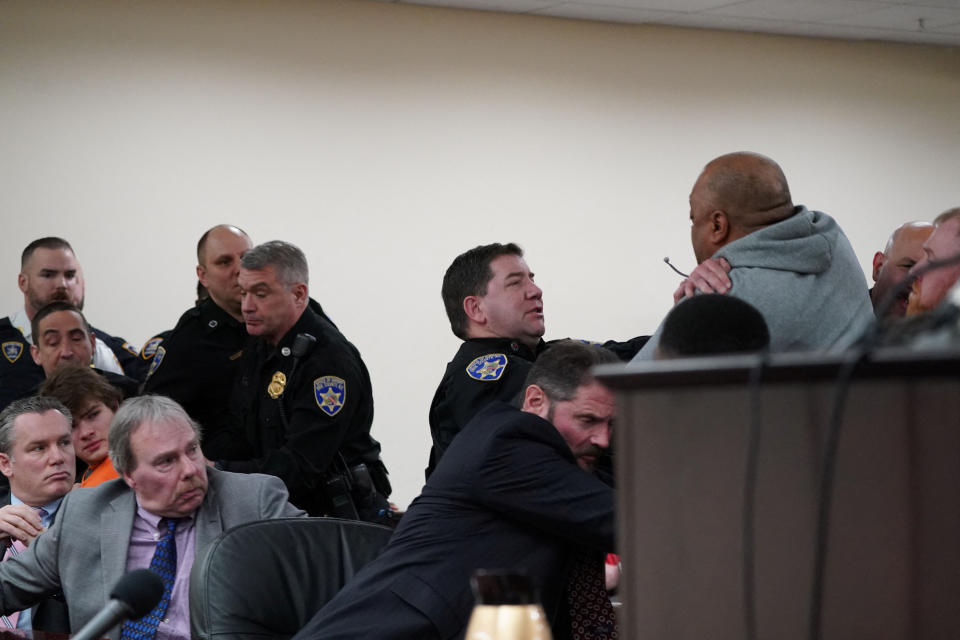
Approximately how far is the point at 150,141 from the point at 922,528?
16.7ft

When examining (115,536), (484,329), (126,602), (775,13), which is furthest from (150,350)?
(775,13)

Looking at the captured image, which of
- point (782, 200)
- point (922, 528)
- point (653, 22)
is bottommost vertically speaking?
point (922, 528)

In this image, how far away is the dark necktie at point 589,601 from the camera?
222cm

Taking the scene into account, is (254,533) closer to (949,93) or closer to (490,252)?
(490,252)

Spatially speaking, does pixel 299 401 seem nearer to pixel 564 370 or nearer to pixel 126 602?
pixel 564 370

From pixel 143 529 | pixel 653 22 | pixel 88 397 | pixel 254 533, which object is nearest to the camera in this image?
pixel 254 533

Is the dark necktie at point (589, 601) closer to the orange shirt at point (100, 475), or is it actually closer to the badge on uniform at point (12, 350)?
the orange shirt at point (100, 475)

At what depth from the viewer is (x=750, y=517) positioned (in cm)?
91

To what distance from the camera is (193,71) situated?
18.6 ft

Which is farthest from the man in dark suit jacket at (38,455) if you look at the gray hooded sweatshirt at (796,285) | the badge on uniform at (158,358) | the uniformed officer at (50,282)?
the gray hooded sweatshirt at (796,285)

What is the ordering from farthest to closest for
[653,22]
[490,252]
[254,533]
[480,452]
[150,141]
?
1. [653,22]
2. [150,141]
3. [490,252]
4. [254,533]
5. [480,452]

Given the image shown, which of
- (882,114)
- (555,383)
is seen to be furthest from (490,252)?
(882,114)

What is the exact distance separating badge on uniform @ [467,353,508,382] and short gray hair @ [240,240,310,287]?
82 cm

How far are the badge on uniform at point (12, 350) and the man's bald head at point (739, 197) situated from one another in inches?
118
